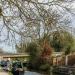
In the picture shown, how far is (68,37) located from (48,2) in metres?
0.96

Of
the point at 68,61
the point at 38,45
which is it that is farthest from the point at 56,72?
the point at 38,45

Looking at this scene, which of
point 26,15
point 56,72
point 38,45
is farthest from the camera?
point 56,72

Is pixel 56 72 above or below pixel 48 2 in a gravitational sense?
below

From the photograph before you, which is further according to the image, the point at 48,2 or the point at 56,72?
the point at 56,72

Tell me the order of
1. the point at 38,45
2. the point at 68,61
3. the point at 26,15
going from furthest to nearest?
the point at 68,61
the point at 38,45
the point at 26,15

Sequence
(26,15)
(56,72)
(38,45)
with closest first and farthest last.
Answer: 1. (26,15)
2. (38,45)
3. (56,72)

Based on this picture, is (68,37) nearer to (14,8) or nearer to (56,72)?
(14,8)

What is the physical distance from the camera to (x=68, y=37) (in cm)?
779

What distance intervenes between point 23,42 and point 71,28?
1151 millimetres

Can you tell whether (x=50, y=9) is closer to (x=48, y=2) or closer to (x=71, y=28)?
(x=48, y=2)

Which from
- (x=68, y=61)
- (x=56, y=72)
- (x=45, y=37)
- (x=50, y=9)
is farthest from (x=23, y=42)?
(x=68, y=61)

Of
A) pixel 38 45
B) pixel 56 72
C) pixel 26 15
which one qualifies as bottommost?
pixel 56 72

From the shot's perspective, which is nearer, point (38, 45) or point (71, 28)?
point (71, 28)

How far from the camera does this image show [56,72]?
119 feet
